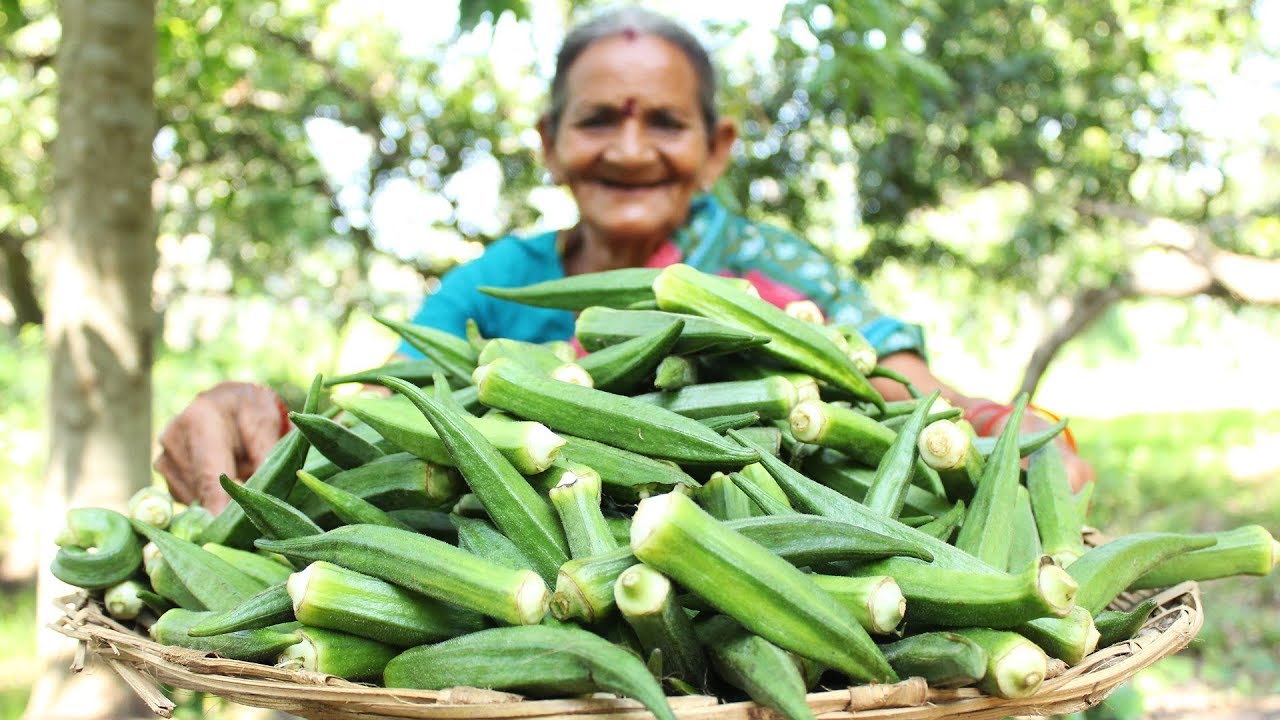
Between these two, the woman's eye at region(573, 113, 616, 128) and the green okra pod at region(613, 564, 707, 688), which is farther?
the woman's eye at region(573, 113, 616, 128)

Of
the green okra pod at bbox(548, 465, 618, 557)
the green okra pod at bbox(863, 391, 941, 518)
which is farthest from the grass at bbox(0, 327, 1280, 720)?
the green okra pod at bbox(863, 391, 941, 518)

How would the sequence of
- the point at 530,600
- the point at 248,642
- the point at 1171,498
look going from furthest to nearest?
the point at 1171,498, the point at 248,642, the point at 530,600

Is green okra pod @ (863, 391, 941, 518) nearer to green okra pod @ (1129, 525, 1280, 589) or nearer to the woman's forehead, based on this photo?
green okra pod @ (1129, 525, 1280, 589)

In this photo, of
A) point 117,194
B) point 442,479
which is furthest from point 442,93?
point 442,479

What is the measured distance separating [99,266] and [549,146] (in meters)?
1.39

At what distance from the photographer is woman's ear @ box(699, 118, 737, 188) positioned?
10.6 feet

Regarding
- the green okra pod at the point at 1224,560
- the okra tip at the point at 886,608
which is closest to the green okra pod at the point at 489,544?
the okra tip at the point at 886,608

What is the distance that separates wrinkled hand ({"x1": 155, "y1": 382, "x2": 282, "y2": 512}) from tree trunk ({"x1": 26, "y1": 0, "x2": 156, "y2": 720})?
88 centimetres

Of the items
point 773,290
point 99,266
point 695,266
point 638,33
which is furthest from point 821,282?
point 99,266

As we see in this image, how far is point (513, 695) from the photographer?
125 cm

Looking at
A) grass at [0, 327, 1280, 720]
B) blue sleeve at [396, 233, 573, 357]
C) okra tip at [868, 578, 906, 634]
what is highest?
blue sleeve at [396, 233, 573, 357]

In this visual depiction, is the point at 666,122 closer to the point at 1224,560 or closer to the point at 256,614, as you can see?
the point at 1224,560

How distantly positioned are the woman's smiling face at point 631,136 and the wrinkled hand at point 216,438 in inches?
43.9

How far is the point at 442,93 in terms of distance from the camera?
18.3 ft
